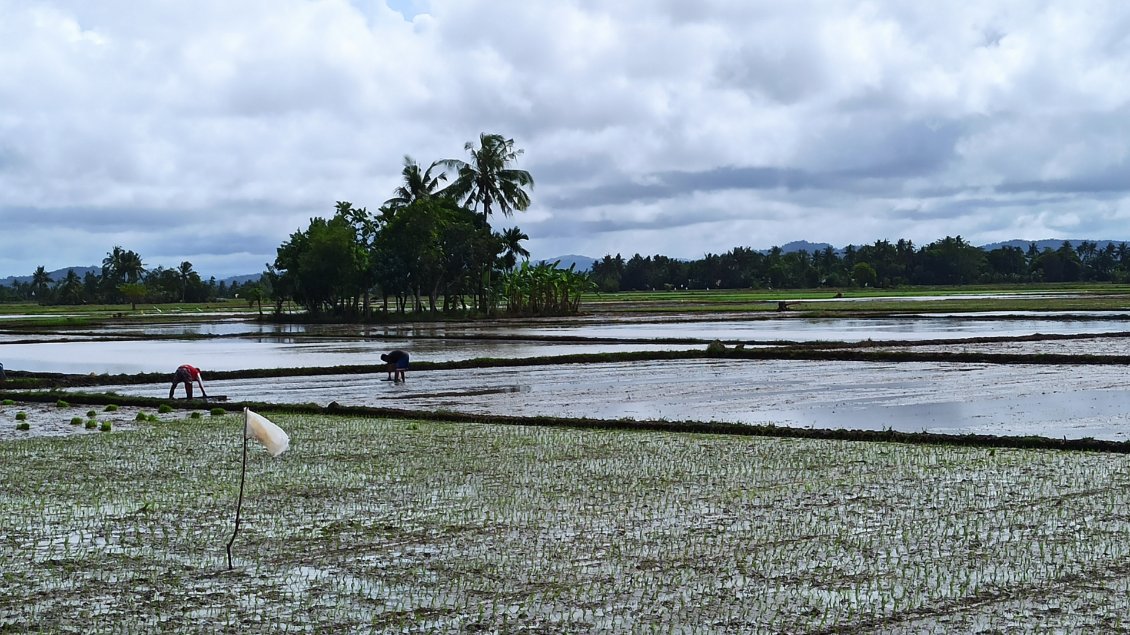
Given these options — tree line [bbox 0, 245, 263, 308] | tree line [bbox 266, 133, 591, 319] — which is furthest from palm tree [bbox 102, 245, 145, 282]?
tree line [bbox 266, 133, 591, 319]

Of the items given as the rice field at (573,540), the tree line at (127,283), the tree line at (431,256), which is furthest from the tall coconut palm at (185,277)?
the rice field at (573,540)

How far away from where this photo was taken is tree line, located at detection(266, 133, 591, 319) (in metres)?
56.5

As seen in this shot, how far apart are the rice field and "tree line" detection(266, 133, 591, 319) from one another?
1750 inches

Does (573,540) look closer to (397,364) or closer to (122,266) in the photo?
(397,364)

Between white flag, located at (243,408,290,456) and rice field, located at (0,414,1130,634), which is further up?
white flag, located at (243,408,290,456)

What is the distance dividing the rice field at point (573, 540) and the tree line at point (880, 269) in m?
131

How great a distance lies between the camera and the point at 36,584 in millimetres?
6910

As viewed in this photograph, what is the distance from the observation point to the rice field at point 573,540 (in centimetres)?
619

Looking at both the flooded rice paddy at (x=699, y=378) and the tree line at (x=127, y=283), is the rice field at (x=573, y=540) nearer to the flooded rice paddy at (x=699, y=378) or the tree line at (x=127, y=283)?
the flooded rice paddy at (x=699, y=378)

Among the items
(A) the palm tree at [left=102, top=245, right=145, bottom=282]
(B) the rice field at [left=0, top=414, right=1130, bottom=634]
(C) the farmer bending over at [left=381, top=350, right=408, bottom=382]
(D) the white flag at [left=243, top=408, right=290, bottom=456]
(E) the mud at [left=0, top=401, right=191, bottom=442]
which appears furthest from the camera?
(A) the palm tree at [left=102, top=245, right=145, bottom=282]

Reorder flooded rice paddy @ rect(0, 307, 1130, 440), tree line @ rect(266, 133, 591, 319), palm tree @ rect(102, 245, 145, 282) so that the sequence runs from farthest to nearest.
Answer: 1. palm tree @ rect(102, 245, 145, 282)
2. tree line @ rect(266, 133, 591, 319)
3. flooded rice paddy @ rect(0, 307, 1130, 440)

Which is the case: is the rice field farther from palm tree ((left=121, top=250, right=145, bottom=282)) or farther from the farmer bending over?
palm tree ((left=121, top=250, right=145, bottom=282))

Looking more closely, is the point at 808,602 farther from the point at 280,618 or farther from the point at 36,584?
the point at 36,584

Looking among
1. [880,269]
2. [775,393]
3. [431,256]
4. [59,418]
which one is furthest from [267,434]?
[880,269]
